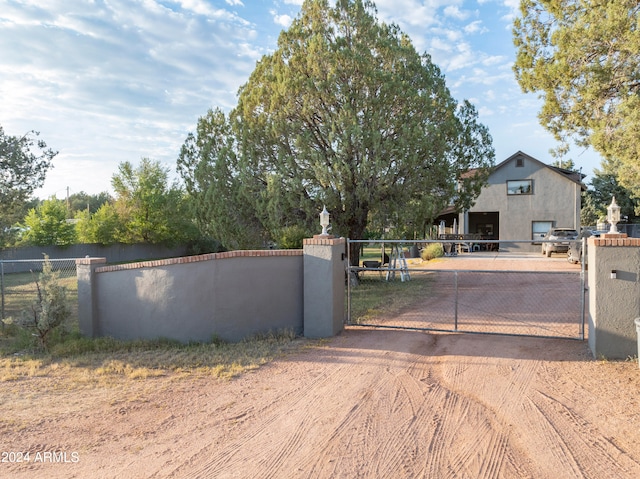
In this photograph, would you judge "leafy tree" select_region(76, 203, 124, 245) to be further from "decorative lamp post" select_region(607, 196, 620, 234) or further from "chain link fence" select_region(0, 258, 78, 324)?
"decorative lamp post" select_region(607, 196, 620, 234)

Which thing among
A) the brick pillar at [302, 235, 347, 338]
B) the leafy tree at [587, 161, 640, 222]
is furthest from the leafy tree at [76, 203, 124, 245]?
the leafy tree at [587, 161, 640, 222]

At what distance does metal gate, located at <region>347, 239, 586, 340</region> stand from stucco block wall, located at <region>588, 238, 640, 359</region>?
948 millimetres

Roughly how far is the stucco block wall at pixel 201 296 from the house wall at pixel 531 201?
2432 cm

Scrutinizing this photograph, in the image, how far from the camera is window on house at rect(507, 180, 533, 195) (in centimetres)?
2980

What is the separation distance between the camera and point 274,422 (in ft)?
15.0

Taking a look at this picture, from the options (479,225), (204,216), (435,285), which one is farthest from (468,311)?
(479,225)

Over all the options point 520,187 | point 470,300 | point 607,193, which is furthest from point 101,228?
point 607,193

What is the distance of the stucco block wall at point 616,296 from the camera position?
20.9 ft

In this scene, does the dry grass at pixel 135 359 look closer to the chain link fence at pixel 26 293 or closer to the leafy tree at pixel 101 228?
the chain link fence at pixel 26 293

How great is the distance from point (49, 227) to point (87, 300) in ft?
85.6

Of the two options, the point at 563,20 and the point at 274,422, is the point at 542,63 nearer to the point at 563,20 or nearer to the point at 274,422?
the point at 563,20

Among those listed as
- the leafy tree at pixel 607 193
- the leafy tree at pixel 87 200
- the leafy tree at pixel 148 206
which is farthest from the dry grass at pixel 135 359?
the leafy tree at pixel 87 200

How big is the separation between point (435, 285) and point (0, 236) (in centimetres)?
1362

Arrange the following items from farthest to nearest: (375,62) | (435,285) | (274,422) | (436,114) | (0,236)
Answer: (435,285)
(436,114)
(375,62)
(0,236)
(274,422)
